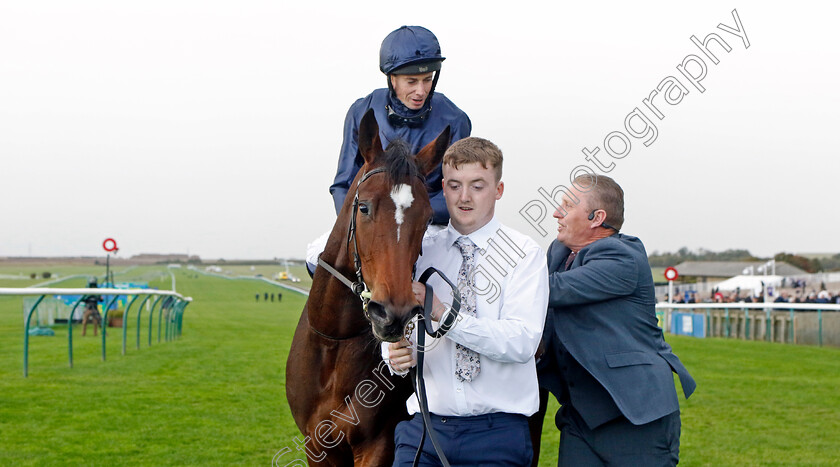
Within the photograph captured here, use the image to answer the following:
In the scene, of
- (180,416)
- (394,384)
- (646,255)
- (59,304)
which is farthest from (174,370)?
(646,255)

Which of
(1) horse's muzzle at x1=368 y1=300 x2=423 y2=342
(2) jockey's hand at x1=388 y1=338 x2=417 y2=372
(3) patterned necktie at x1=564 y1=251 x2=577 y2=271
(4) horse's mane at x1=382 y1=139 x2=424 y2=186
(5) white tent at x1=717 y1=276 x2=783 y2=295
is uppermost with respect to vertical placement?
(4) horse's mane at x1=382 y1=139 x2=424 y2=186

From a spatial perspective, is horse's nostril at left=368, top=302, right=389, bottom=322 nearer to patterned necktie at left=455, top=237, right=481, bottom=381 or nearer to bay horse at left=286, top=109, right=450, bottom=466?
bay horse at left=286, top=109, right=450, bottom=466

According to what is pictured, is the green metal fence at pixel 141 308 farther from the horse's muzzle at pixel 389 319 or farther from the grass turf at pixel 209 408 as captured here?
the horse's muzzle at pixel 389 319

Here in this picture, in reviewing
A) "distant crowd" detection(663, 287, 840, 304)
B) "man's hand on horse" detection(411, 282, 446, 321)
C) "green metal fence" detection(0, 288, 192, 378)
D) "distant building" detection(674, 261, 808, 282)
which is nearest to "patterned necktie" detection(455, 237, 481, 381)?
"man's hand on horse" detection(411, 282, 446, 321)

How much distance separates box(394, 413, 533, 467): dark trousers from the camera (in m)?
2.18

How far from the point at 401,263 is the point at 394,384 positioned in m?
1.05

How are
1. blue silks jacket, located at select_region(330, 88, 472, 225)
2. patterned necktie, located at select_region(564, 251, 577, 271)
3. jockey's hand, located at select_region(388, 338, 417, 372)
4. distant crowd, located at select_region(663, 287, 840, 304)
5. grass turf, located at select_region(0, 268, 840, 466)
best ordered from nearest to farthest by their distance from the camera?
1. jockey's hand, located at select_region(388, 338, 417, 372)
2. patterned necktie, located at select_region(564, 251, 577, 271)
3. blue silks jacket, located at select_region(330, 88, 472, 225)
4. grass turf, located at select_region(0, 268, 840, 466)
5. distant crowd, located at select_region(663, 287, 840, 304)

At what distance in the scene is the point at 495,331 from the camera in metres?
2.12

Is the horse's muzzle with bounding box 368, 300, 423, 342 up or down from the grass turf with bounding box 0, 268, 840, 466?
up

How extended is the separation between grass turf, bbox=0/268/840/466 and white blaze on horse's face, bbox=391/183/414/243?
12.4 ft

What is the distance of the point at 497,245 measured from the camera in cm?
238

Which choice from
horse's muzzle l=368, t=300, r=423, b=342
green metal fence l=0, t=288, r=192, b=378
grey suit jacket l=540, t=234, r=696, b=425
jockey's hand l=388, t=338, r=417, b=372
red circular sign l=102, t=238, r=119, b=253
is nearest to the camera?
horse's muzzle l=368, t=300, r=423, b=342

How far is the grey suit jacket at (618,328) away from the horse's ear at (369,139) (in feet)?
2.61

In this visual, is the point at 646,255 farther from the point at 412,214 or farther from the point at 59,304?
the point at 59,304
